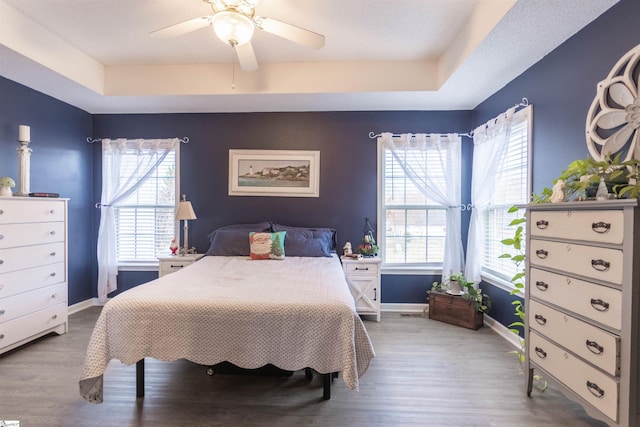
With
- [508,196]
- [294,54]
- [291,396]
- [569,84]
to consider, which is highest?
[294,54]

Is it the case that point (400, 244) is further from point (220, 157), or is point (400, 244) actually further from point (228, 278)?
point (220, 157)

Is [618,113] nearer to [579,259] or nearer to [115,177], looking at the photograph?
[579,259]

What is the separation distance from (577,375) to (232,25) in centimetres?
281

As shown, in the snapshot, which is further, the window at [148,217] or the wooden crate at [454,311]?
the window at [148,217]

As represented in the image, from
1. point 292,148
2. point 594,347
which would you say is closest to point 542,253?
point 594,347

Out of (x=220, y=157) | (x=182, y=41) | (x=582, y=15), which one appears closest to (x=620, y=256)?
(x=582, y=15)

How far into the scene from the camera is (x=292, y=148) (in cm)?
391

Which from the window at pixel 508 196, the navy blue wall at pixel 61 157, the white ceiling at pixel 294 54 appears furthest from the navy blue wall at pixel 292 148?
the window at pixel 508 196

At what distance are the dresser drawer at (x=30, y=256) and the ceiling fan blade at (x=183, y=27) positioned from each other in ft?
7.30

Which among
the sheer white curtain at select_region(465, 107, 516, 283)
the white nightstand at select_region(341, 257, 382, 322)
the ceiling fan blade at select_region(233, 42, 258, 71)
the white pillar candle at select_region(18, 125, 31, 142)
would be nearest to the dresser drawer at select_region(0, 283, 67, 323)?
the white pillar candle at select_region(18, 125, 31, 142)

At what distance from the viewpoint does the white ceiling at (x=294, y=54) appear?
2.33 m

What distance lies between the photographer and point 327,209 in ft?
12.8

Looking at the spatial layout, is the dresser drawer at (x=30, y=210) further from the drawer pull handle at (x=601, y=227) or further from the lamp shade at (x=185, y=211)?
the drawer pull handle at (x=601, y=227)

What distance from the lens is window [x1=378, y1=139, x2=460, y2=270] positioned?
3.87m
